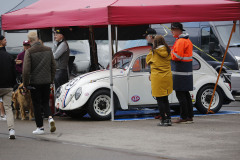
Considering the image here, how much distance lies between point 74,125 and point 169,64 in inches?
92.1

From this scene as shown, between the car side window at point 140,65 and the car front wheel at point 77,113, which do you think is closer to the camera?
the car side window at point 140,65

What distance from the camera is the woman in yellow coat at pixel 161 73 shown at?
1202 centimetres

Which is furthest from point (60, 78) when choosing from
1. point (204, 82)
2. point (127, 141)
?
point (127, 141)

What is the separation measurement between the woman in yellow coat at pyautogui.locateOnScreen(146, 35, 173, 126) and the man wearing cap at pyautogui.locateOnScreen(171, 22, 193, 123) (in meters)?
0.33

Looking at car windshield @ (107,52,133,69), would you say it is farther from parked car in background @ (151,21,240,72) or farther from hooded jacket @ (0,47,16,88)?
parked car in background @ (151,21,240,72)

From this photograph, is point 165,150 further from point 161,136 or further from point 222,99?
point 222,99

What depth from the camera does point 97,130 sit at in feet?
38.0

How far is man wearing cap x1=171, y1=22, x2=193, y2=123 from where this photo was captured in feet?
40.4

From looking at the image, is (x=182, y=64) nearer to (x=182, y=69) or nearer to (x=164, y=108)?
(x=182, y=69)

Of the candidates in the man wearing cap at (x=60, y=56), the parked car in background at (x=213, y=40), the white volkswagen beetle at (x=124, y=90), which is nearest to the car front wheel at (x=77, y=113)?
the white volkswagen beetle at (x=124, y=90)

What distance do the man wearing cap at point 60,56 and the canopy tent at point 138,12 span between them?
974mm

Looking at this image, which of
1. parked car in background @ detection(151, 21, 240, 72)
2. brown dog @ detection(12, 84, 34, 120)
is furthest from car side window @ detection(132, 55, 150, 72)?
parked car in background @ detection(151, 21, 240, 72)

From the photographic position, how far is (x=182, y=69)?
40.9ft

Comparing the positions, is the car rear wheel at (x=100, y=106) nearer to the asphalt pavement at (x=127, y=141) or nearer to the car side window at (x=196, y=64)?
the asphalt pavement at (x=127, y=141)
